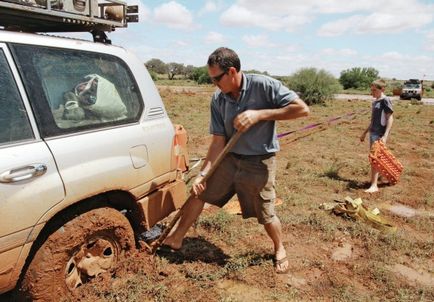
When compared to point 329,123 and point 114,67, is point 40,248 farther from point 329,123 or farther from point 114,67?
point 329,123

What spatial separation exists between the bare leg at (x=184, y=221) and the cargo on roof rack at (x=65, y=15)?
5.36ft

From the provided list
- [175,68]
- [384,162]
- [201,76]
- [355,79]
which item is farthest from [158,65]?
[384,162]

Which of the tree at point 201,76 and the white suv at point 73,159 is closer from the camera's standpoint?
the white suv at point 73,159

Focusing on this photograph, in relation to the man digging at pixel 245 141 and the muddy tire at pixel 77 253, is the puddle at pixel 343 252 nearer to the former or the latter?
the man digging at pixel 245 141

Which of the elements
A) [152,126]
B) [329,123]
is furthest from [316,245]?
[329,123]

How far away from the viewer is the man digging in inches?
116

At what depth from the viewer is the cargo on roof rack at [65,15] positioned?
2.58 meters

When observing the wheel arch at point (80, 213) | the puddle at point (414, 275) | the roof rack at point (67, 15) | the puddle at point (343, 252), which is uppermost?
the roof rack at point (67, 15)

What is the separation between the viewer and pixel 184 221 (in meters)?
3.58

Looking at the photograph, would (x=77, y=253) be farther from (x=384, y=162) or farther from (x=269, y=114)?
(x=384, y=162)

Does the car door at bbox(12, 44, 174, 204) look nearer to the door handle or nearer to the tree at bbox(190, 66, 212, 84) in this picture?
the door handle

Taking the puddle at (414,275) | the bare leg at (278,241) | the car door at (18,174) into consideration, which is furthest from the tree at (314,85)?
the car door at (18,174)

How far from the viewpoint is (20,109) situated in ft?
7.55

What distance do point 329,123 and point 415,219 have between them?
9885 mm
